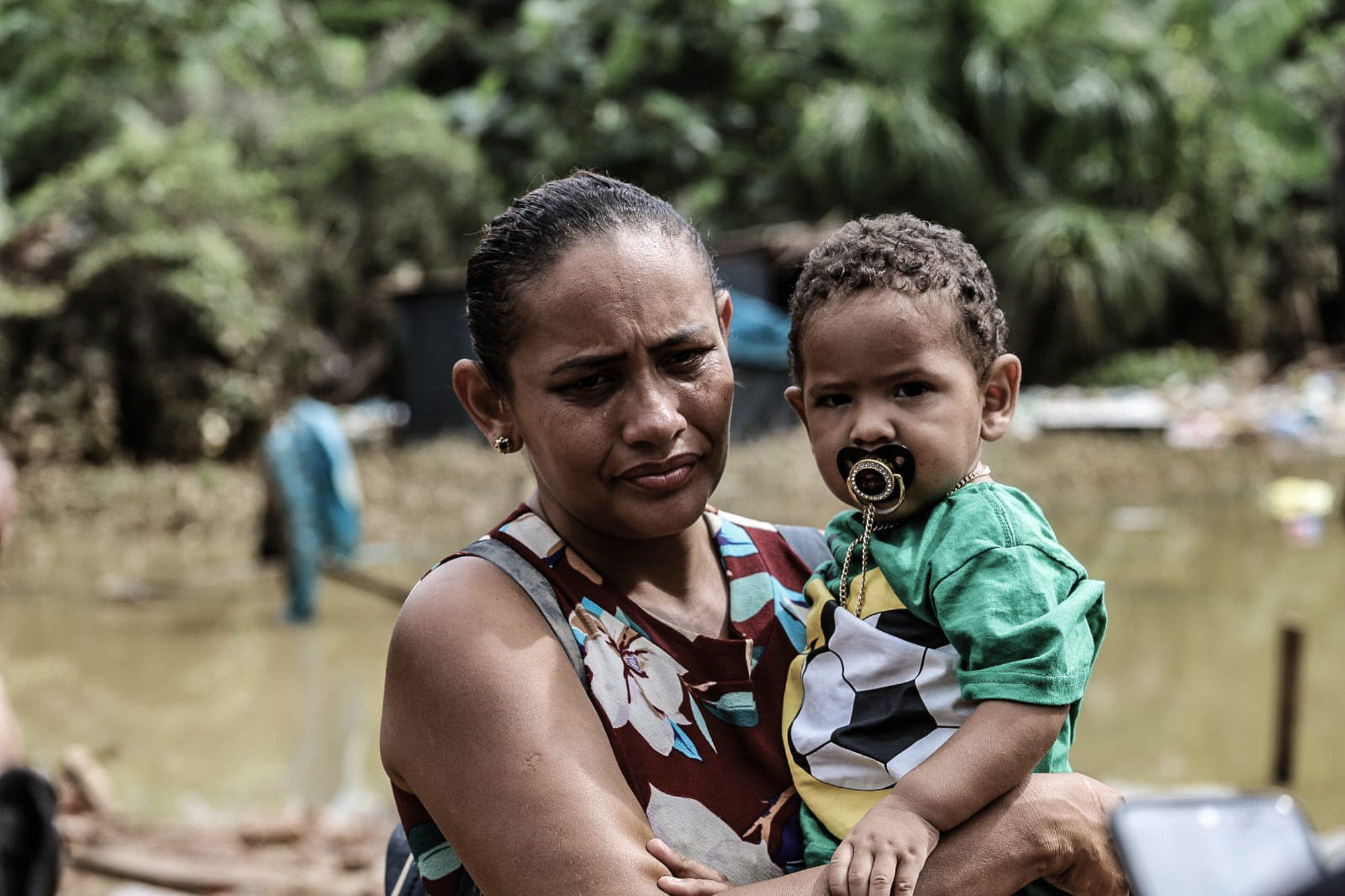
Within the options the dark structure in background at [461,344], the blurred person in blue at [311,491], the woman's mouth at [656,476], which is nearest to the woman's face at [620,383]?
the woman's mouth at [656,476]

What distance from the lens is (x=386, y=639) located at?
8227 mm

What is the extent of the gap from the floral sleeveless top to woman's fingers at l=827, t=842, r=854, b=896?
0.18 metres

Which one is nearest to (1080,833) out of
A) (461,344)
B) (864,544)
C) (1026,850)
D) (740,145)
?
(1026,850)

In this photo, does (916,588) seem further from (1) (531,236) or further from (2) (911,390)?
(1) (531,236)

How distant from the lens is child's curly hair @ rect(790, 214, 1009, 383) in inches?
62.3

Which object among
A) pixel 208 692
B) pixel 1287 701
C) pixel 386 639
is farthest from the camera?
pixel 386 639

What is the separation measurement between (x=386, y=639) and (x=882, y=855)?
7.24 m

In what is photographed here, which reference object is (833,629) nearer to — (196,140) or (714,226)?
(196,140)

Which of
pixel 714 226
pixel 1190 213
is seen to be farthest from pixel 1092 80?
pixel 714 226

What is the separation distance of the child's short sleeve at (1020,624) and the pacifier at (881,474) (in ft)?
0.48

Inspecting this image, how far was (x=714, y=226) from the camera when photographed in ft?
61.1

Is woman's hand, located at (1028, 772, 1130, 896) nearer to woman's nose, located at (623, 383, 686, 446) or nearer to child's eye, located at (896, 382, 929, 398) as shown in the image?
child's eye, located at (896, 382, 929, 398)

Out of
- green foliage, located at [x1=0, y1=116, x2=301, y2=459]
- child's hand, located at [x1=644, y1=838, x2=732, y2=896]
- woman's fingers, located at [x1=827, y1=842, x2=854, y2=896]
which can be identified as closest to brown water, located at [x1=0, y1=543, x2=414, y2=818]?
green foliage, located at [x1=0, y1=116, x2=301, y2=459]

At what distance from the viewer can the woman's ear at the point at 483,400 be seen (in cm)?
166
